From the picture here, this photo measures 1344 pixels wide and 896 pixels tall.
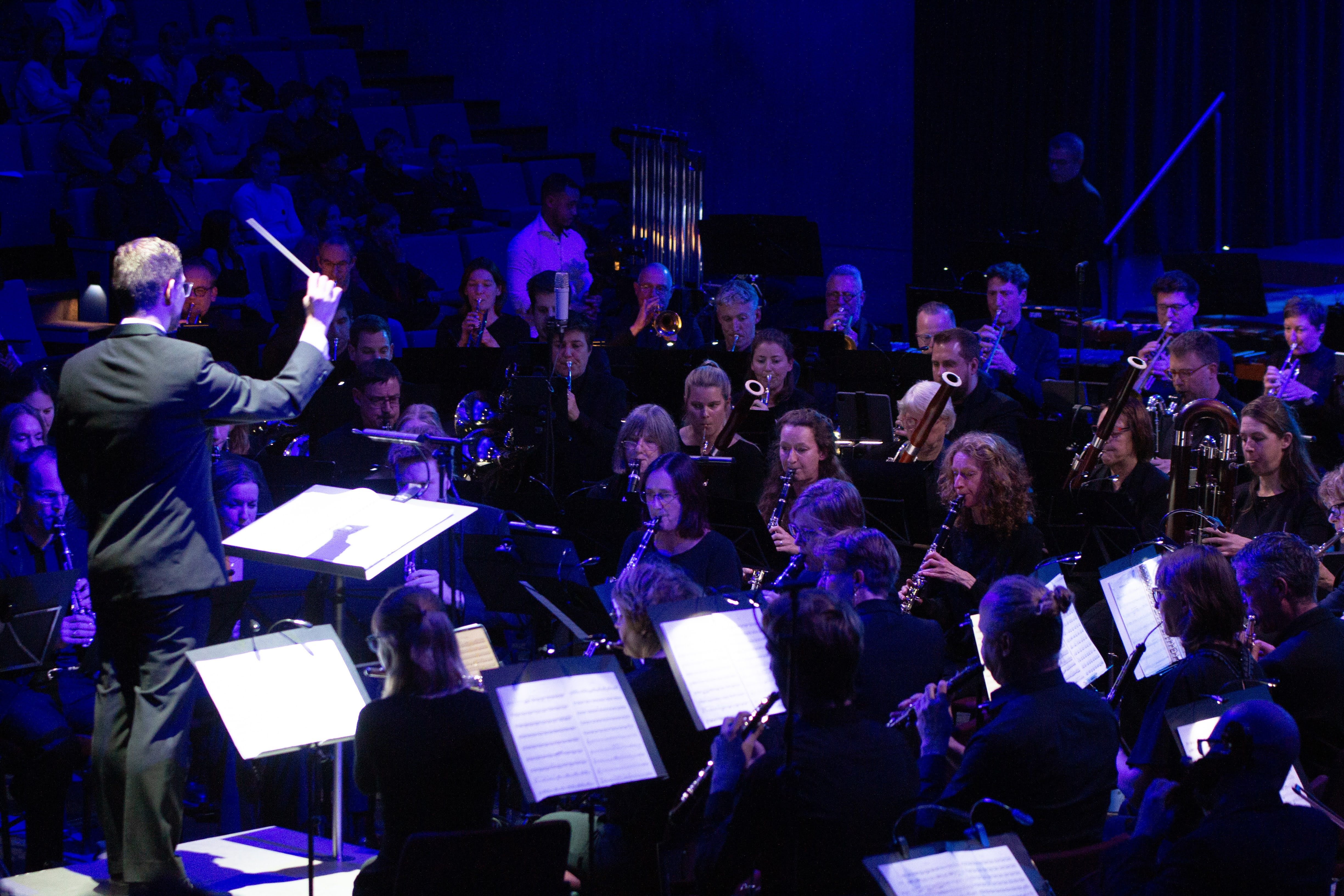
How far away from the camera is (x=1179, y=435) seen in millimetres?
5570

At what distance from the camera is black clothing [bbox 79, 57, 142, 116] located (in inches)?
383

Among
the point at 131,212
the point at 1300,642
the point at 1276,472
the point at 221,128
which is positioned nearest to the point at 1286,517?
the point at 1276,472

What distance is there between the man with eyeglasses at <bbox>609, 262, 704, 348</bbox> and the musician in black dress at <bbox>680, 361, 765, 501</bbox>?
5.66 ft

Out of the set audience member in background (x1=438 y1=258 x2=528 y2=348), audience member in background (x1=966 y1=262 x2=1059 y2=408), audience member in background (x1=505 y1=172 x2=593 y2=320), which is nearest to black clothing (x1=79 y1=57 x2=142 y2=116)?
audience member in background (x1=505 y1=172 x2=593 y2=320)

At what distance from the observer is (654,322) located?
799 centimetres

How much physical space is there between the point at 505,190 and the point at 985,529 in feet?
23.8

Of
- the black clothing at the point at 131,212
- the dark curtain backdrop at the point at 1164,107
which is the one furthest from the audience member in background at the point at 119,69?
the dark curtain backdrop at the point at 1164,107

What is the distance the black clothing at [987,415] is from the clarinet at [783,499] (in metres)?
0.99

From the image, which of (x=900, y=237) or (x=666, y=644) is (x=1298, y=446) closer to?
(x=666, y=644)

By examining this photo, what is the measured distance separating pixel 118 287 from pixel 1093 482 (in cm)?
388

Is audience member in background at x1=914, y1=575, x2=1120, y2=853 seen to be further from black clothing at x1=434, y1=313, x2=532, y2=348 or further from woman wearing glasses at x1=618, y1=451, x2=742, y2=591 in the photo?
black clothing at x1=434, y1=313, x2=532, y2=348

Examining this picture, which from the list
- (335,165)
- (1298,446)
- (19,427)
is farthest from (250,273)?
(1298,446)

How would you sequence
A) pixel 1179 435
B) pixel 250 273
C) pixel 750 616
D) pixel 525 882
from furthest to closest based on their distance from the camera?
pixel 250 273 → pixel 1179 435 → pixel 750 616 → pixel 525 882

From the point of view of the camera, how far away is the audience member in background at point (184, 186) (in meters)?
8.83
